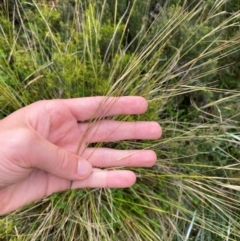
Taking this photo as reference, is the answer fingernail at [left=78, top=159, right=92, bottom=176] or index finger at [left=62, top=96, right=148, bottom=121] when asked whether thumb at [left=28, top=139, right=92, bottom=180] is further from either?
Result: index finger at [left=62, top=96, right=148, bottom=121]

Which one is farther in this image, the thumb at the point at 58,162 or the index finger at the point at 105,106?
the index finger at the point at 105,106

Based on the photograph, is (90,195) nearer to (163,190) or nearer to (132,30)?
(163,190)

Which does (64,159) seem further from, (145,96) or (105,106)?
(145,96)

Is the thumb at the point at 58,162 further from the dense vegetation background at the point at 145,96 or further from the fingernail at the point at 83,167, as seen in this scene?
the dense vegetation background at the point at 145,96

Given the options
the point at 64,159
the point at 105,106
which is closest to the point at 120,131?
the point at 105,106

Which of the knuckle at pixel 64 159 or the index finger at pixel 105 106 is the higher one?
the index finger at pixel 105 106

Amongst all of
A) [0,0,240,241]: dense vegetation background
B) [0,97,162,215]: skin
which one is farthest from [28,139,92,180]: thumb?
[0,0,240,241]: dense vegetation background

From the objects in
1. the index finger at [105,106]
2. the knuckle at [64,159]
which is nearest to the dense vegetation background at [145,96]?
the index finger at [105,106]
